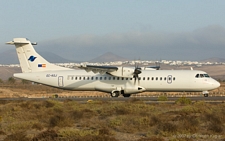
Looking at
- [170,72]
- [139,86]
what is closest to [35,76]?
[139,86]

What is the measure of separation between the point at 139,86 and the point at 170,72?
3.62 m

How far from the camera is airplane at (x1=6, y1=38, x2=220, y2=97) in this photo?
4278cm

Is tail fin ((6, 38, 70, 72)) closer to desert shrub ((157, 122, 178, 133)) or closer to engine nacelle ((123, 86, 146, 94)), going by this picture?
engine nacelle ((123, 86, 146, 94))

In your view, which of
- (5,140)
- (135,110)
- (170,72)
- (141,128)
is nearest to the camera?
(5,140)

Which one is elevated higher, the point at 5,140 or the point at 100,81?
the point at 100,81

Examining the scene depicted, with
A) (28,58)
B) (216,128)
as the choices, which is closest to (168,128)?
(216,128)

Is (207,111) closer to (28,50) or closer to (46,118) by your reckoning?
(46,118)

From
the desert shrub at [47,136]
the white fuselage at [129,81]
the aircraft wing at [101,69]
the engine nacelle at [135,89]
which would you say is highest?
the aircraft wing at [101,69]

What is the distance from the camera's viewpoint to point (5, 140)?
15719 mm

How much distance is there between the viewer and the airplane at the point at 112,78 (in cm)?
4278

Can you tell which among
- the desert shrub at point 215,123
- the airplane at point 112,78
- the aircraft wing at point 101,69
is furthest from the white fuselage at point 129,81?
the desert shrub at point 215,123

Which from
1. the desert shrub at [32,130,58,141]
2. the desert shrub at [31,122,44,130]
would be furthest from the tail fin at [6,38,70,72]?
the desert shrub at [32,130,58,141]

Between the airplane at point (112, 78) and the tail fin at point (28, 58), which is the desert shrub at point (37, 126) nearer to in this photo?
the airplane at point (112, 78)

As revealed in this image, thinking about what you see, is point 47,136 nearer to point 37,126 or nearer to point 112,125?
point 37,126
